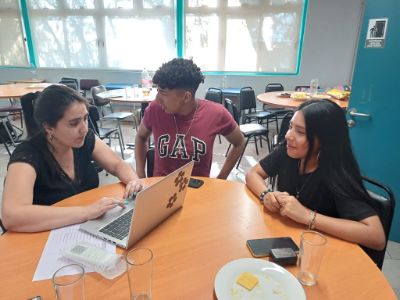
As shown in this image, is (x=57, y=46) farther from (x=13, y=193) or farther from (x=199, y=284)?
(x=199, y=284)

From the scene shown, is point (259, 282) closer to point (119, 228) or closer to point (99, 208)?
point (119, 228)

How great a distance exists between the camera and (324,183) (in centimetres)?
124

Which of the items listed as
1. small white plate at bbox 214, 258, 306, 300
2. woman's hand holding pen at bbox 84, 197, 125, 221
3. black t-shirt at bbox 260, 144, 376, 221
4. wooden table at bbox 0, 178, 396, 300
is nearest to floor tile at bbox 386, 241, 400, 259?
black t-shirt at bbox 260, 144, 376, 221

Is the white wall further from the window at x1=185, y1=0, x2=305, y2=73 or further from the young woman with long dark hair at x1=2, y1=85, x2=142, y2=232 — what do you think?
the young woman with long dark hair at x1=2, y1=85, x2=142, y2=232

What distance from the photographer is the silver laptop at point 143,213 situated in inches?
35.8

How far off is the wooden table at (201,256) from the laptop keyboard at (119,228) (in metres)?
0.08

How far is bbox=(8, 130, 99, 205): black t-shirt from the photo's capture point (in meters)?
1.25

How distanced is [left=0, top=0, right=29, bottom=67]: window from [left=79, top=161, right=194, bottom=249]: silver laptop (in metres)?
6.97

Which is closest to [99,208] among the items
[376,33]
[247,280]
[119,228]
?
[119,228]

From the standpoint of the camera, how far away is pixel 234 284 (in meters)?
0.78

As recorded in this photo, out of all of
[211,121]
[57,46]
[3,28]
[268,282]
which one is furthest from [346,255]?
[3,28]

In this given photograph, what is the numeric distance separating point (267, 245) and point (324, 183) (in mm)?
444

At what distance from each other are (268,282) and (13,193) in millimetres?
986

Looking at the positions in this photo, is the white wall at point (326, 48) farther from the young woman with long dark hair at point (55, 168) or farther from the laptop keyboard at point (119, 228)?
the laptop keyboard at point (119, 228)
